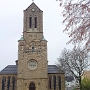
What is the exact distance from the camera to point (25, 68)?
159ft

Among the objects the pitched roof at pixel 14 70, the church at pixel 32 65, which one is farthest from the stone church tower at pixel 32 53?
the pitched roof at pixel 14 70

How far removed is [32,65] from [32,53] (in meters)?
Result: 2.48

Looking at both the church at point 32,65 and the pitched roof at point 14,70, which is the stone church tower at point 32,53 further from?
the pitched roof at point 14,70

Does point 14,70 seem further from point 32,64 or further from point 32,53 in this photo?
point 32,53

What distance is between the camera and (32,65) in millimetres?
48875

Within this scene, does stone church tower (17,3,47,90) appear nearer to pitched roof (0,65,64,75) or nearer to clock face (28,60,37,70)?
clock face (28,60,37,70)

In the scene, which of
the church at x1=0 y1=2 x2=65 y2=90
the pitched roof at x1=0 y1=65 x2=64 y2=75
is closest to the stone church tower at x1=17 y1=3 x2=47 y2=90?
the church at x1=0 y1=2 x2=65 y2=90

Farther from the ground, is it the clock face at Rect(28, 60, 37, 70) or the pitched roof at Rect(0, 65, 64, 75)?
the clock face at Rect(28, 60, 37, 70)

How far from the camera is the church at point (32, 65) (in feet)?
157

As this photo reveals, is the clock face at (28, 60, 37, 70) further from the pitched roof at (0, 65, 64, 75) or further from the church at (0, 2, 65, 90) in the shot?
the pitched roof at (0, 65, 64, 75)

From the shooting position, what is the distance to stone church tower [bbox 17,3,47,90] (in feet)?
157

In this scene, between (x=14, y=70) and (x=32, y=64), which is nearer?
(x=32, y=64)

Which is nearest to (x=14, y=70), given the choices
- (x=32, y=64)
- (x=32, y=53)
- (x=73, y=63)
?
(x=32, y=64)

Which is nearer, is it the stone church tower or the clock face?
the stone church tower
